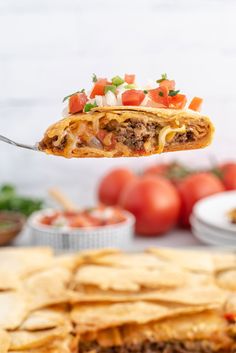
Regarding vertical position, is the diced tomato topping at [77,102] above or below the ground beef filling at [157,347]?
above

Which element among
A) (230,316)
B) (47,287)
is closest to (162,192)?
(47,287)

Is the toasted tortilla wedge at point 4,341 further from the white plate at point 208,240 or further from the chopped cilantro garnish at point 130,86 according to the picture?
the white plate at point 208,240

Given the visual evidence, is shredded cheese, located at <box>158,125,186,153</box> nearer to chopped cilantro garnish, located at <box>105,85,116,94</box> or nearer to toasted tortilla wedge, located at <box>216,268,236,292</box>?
chopped cilantro garnish, located at <box>105,85,116,94</box>

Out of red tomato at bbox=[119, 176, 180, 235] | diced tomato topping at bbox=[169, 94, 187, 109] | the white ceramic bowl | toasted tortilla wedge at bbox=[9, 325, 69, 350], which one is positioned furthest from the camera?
red tomato at bbox=[119, 176, 180, 235]

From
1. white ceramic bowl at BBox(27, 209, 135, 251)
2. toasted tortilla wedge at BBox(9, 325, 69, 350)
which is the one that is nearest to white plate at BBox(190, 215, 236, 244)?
white ceramic bowl at BBox(27, 209, 135, 251)

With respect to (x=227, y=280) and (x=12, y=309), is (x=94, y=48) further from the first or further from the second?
(x=12, y=309)

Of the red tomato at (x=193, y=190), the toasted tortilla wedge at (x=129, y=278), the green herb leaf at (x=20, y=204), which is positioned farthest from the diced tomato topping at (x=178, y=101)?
the green herb leaf at (x=20, y=204)
